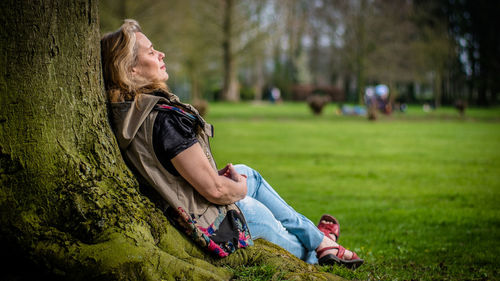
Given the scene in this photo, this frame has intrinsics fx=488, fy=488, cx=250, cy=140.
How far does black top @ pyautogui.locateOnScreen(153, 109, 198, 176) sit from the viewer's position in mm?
2574

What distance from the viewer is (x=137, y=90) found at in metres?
2.88

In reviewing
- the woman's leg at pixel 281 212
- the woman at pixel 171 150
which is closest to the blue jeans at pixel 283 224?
the woman's leg at pixel 281 212

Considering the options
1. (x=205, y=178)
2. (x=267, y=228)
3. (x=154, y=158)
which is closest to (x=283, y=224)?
(x=267, y=228)

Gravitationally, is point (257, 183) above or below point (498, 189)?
above

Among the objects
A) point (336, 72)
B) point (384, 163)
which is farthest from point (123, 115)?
point (336, 72)

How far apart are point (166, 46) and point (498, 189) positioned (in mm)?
27563

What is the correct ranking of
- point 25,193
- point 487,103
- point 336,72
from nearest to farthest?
point 25,193, point 487,103, point 336,72

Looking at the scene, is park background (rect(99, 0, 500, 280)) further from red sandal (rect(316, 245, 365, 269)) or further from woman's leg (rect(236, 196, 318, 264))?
woman's leg (rect(236, 196, 318, 264))

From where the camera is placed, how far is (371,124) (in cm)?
2248

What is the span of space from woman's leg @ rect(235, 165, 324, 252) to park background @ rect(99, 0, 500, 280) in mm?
303

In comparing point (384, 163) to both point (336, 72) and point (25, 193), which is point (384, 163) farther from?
point (336, 72)

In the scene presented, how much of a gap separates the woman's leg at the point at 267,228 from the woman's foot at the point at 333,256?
107 millimetres

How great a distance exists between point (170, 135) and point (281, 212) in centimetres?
115

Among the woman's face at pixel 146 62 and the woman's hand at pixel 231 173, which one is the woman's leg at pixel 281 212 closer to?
the woman's hand at pixel 231 173
